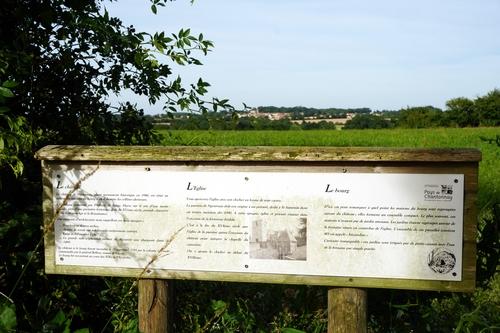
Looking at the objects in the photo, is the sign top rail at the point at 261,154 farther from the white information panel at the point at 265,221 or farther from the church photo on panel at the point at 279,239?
the church photo on panel at the point at 279,239

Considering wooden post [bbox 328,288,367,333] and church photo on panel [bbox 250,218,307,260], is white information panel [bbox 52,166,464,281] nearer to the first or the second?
church photo on panel [bbox 250,218,307,260]

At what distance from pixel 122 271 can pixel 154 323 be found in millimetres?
284

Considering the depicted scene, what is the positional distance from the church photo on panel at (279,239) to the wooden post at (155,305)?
47 cm

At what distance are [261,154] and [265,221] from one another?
271mm

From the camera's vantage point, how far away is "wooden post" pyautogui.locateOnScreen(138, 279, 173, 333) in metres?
2.66

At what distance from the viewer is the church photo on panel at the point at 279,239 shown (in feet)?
8.05

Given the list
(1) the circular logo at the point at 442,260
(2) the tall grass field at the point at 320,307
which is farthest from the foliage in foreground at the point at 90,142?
(1) the circular logo at the point at 442,260

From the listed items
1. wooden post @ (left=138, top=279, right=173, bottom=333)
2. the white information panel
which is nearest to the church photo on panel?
the white information panel

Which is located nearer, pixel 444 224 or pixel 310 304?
pixel 444 224

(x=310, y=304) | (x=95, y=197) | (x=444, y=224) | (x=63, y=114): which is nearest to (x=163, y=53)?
(x=63, y=114)

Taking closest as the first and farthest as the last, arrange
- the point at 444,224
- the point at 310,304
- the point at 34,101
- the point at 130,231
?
1. the point at 444,224
2. the point at 130,231
3. the point at 310,304
4. the point at 34,101

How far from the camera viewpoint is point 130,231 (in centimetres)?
258

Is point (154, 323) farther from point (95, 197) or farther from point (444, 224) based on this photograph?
point (444, 224)

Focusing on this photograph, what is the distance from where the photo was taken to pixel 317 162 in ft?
7.94
